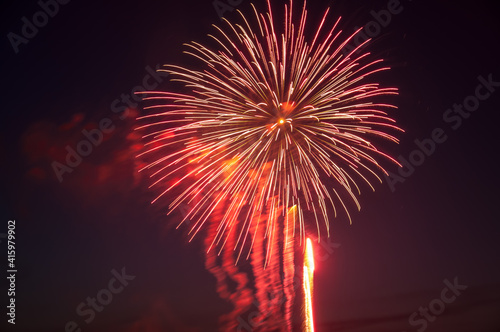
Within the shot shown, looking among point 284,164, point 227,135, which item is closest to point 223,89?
point 227,135

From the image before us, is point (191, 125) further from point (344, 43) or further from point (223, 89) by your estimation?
point (344, 43)

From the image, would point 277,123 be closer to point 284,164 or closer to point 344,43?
point 284,164

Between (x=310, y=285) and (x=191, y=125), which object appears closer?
(x=191, y=125)

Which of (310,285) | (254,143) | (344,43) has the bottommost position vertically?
(310,285)

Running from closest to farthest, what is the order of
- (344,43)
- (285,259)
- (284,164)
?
(344,43) < (284,164) < (285,259)

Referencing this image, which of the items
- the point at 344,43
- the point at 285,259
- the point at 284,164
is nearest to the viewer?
the point at 344,43

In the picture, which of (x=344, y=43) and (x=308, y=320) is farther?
(x=308, y=320)

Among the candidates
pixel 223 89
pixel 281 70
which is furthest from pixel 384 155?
pixel 223 89

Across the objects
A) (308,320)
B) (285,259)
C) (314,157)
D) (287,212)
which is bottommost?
(308,320)

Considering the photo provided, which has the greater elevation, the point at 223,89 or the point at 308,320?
the point at 223,89
